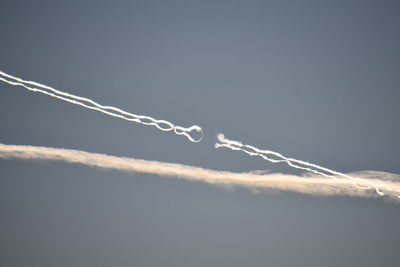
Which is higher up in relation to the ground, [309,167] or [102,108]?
[102,108]

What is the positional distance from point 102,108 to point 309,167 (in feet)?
6.37

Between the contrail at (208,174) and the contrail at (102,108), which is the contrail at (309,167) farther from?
the contrail at (102,108)

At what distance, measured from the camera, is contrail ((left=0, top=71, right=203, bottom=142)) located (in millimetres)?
3506

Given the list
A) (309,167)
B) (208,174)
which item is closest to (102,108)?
(208,174)

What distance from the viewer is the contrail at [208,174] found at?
357 cm

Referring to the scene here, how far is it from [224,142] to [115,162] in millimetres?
1013

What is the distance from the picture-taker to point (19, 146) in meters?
3.58

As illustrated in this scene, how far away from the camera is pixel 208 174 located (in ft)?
11.7

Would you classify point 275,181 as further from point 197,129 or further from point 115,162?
point 115,162

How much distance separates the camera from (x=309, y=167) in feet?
11.7

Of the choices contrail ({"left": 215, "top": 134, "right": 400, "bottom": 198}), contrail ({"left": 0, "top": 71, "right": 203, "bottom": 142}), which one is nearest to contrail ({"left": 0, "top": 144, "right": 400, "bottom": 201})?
contrail ({"left": 215, "top": 134, "right": 400, "bottom": 198})

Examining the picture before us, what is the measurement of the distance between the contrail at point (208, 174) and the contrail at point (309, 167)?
30 millimetres

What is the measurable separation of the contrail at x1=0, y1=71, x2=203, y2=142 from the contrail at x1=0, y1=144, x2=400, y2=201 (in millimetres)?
319

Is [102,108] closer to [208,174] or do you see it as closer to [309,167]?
[208,174]
